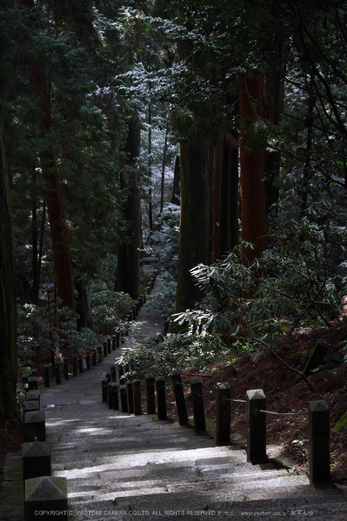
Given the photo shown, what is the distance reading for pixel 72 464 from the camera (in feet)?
15.2

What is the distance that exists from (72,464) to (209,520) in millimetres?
2201

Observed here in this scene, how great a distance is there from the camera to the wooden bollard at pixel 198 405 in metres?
5.61

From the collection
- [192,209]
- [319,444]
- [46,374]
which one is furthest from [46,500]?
[46,374]

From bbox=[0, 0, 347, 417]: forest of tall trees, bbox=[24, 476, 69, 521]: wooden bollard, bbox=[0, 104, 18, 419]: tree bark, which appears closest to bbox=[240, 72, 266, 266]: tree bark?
bbox=[0, 0, 347, 417]: forest of tall trees

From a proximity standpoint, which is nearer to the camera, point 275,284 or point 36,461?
point 36,461

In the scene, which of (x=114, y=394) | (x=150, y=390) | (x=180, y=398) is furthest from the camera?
(x=114, y=394)

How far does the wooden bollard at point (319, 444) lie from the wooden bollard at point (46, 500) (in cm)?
186

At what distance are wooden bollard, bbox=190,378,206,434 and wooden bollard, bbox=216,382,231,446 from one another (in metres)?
0.60

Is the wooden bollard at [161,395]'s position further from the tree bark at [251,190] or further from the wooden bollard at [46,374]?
the wooden bollard at [46,374]

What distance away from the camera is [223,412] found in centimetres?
495

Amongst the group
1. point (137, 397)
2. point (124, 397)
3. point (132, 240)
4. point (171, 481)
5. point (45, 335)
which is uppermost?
point (132, 240)

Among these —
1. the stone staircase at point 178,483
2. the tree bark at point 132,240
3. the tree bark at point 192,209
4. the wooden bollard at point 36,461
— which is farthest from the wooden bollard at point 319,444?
the tree bark at point 132,240

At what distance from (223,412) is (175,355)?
5.75 m

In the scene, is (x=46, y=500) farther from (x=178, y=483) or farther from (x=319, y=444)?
(x=319, y=444)
